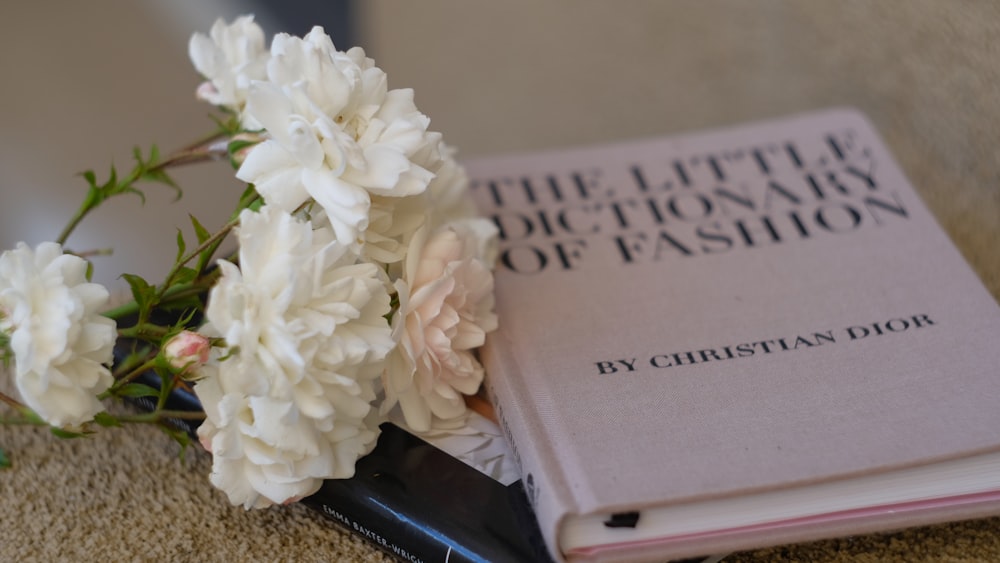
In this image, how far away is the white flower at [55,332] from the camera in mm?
378

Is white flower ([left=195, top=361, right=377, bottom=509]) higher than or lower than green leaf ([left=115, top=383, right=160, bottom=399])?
lower

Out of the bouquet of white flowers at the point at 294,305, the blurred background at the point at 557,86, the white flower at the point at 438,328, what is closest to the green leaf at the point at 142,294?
the bouquet of white flowers at the point at 294,305

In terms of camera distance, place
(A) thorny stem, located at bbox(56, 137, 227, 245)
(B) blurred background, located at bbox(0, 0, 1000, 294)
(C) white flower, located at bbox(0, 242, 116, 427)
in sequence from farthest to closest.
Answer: (B) blurred background, located at bbox(0, 0, 1000, 294) < (A) thorny stem, located at bbox(56, 137, 227, 245) < (C) white flower, located at bbox(0, 242, 116, 427)

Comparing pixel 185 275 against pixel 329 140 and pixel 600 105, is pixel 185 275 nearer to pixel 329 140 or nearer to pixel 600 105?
pixel 329 140

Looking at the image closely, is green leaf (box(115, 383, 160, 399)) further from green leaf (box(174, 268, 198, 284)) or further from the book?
the book

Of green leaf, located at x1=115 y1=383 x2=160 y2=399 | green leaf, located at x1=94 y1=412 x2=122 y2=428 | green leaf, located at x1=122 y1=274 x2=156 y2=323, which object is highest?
green leaf, located at x1=122 y1=274 x2=156 y2=323

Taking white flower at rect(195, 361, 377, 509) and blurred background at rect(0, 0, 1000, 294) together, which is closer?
white flower at rect(195, 361, 377, 509)

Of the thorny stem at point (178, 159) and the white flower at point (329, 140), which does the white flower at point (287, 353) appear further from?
the thorny stem at point (178, 159)

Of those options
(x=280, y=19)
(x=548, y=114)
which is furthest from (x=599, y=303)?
(x=280, y=19)

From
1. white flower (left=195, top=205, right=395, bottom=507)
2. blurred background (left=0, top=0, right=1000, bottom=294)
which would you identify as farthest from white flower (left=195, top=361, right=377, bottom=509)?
blurred background (left=0, top=0, right=1000, bottom=294)

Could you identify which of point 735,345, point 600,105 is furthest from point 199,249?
point 600,105

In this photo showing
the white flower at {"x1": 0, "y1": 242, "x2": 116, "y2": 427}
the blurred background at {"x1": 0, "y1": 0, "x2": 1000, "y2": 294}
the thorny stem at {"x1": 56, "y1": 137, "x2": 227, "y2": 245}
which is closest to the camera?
the white flower at {"x1": 0, "y1": 242, "x2": 116, "y2": 427}

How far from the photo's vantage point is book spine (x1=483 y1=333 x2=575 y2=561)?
0.40 metres

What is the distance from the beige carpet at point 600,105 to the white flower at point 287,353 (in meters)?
0.06
